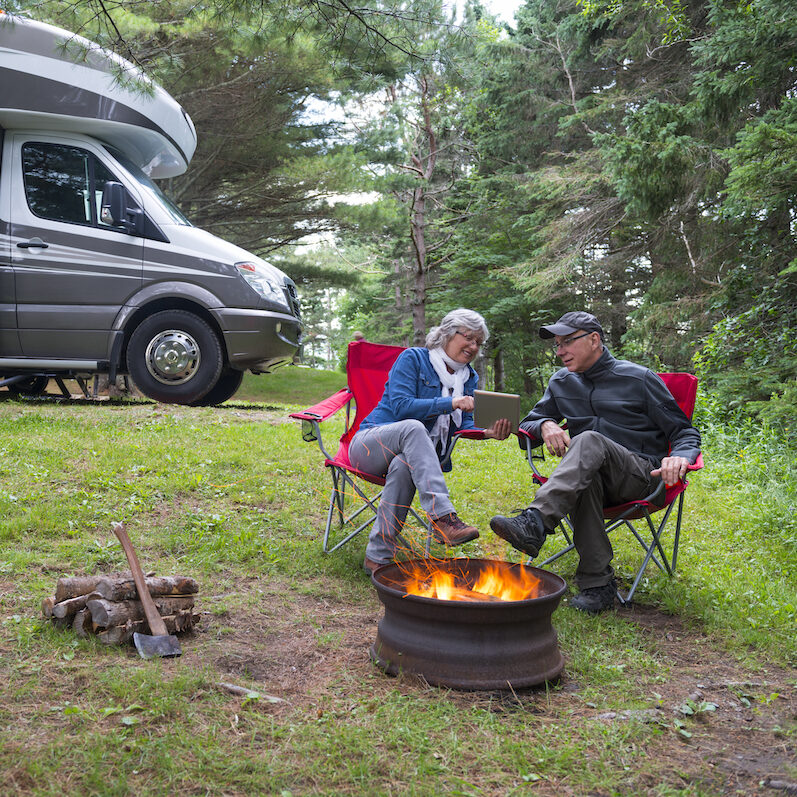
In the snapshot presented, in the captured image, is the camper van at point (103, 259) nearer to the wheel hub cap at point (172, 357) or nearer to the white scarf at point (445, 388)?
the wheel hub cap at point (172, 357)

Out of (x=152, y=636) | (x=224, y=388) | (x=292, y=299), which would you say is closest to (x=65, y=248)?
(x=224, y=388)

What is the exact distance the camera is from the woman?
2.82m

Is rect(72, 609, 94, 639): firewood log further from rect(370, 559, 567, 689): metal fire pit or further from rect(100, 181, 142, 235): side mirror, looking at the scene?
rect(100, 181, 142, 235): side mirror

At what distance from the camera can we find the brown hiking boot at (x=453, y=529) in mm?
2623

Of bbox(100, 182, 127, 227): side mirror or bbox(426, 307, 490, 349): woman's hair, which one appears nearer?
bbox(426, 307, 490, 349): woman's hair

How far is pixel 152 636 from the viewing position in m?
2.27

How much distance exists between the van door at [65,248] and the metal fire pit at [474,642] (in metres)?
4.72

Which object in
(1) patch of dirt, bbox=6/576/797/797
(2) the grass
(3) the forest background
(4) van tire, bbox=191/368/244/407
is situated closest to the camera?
(2) the grass

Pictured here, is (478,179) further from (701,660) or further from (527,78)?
(701,660)

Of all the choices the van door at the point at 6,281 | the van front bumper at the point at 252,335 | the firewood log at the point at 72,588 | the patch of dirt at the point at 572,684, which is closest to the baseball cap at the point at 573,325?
the patch of dirt at the point at 572,684

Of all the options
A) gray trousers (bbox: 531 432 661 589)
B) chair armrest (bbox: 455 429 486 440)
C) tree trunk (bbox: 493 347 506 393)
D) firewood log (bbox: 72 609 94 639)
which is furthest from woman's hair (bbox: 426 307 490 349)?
tree trunk (bbox: 493 347 506 393)

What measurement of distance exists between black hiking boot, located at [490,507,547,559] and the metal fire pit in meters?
0.38

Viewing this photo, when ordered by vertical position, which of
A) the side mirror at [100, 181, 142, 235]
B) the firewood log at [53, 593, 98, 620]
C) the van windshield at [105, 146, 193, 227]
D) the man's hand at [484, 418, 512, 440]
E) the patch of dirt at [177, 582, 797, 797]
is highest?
the van windshield at [105, 146, 193, 227]

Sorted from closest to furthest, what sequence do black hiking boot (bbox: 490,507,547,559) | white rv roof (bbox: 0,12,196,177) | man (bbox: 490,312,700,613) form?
black hiking boot (bbox: 490,507,547,559) < man (bbox: 490,312,700,613) < white rv roof (bbox: 0,12,196,177)
